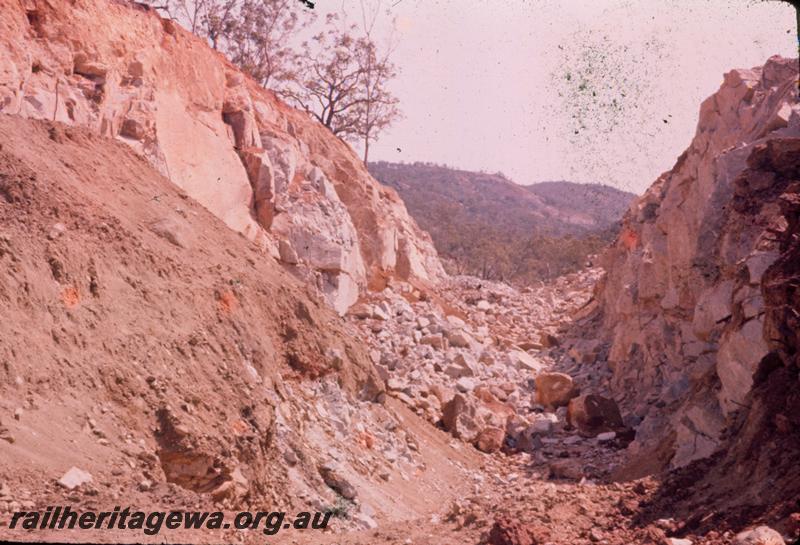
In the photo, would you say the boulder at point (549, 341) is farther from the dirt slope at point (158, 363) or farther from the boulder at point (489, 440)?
the dirt slope at point (158, 363)

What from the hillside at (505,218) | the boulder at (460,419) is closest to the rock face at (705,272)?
the boulder at (460,419)

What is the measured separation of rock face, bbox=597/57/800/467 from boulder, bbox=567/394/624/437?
468 mm

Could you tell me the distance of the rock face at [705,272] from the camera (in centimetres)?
795

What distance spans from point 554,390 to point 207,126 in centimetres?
766

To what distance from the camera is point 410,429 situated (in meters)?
9.91

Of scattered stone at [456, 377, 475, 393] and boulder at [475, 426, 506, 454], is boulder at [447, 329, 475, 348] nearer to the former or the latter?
scattered stone at [456, 377, 475, 393]

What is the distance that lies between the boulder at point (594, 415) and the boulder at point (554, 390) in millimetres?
877

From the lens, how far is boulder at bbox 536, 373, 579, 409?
1277 centimetres

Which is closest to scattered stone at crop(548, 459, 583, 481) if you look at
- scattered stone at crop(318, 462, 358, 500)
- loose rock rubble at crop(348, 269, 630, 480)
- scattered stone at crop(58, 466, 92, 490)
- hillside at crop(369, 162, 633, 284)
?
loose rock rubble at crop(348, 269, 630, 480)

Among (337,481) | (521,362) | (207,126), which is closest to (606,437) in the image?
(521,362)

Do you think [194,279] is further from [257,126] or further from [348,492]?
[257,126]

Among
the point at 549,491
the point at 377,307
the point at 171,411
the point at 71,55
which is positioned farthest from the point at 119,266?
the point at 377,307

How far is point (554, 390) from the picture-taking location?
12.9 m

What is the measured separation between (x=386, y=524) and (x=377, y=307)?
7.32 metres
